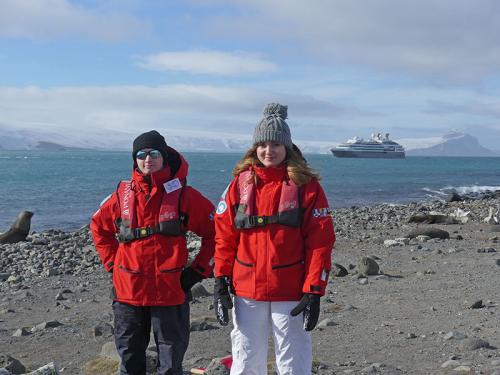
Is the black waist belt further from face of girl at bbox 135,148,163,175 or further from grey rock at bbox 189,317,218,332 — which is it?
grey rock at bbox 189,317,218,332

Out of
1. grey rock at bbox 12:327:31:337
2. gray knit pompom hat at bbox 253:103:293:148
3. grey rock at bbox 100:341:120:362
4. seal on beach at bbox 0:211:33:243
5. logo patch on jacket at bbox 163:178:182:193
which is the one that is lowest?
seal on beach at bbox 0:211:33:243

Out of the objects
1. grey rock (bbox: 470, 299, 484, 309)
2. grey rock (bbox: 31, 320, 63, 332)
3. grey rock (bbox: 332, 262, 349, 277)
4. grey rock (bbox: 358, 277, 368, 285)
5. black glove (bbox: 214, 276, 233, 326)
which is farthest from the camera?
grey rock (bbox: 332, 262, 349, 277)

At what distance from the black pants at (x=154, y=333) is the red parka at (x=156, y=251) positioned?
0.07m

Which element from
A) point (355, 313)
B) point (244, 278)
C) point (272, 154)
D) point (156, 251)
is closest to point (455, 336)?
point (355, 313)

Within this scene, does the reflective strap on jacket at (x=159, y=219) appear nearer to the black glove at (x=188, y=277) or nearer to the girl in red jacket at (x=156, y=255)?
the girl in red jacket at (x=156, y=255)

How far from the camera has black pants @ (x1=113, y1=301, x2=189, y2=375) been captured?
435 cm

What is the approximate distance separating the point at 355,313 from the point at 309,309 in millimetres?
3907

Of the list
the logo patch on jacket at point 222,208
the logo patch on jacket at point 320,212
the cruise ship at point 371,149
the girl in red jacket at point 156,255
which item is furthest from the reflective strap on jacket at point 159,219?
the cruise ship at point 371,149

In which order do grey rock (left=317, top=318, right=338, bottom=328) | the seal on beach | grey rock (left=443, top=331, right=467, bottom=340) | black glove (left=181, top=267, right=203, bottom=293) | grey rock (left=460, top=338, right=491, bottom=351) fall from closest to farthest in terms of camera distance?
black glove (left=181, top=267, right=203, bottom=293) → grey rock (left=460, top=338, right=491, bottom=351) → grey rock (left=443, top=331, right=467, bottom=340) → grey rock (left=317, top=318, right=338, bottom=328) → the seal on beach

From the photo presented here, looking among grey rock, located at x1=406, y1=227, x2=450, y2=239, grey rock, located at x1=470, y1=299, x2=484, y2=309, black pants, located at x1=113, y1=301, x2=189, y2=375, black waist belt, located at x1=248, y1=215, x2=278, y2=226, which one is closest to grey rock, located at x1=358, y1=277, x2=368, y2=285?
grey rock, located at x1=470, y1=299, x2=484, y2=309

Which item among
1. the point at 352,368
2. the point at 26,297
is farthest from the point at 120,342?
the point at 26,297

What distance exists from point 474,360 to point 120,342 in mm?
2948

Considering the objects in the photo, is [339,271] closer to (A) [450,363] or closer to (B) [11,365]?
(A) [450,363]

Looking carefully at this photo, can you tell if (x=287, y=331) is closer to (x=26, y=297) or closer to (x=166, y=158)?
(x=166, y=158)
